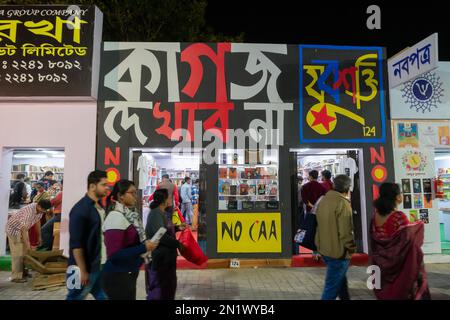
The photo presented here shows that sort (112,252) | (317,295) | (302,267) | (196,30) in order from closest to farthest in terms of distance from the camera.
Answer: (112,252), (317,295), (302,267), (196,30)

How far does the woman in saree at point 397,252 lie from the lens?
3842 mm

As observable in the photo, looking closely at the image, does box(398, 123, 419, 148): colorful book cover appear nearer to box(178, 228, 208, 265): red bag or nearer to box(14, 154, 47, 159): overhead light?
box(178, 228, 208, 265): red bag

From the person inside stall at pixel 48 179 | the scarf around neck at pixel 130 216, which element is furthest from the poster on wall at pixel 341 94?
the person inside stall at pixel 48 179

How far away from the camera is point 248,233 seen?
740 cm

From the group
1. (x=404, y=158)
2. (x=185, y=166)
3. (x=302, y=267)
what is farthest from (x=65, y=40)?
(x=404, y=158)

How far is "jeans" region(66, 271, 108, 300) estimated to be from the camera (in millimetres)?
3533

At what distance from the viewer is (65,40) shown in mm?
7488

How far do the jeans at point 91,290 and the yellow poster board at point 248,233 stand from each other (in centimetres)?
392

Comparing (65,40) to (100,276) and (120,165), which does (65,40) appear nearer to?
(120,165)

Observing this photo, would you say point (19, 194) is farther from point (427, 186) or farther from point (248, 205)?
point (427, 186)

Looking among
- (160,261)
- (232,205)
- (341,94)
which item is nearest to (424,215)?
(341,94)

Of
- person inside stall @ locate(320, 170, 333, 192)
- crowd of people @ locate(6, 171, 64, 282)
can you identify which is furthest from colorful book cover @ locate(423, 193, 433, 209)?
crowd of people @ locate(6, 171, 64, 282)

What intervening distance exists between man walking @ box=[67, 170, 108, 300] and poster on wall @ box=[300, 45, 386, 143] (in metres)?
5.30

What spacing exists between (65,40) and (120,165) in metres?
2.93
